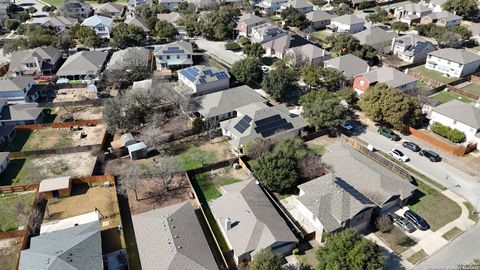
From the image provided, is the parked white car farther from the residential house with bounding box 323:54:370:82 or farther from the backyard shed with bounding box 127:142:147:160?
the backyard shed with bounding box 127:142:147:160

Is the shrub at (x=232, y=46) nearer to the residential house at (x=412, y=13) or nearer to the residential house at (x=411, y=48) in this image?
the residential house at (x=411, y=48)

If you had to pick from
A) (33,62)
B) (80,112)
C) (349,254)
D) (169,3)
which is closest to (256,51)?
(80,112)

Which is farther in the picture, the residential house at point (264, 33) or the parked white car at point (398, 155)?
the residential house at point (264, 33)

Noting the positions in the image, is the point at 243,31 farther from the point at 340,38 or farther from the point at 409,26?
the point at 409,26

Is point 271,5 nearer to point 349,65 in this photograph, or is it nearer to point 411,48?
point 411,48

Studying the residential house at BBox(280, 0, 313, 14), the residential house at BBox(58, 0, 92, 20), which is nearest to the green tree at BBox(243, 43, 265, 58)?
the residential house at BBox(280, 0, 313, 14)

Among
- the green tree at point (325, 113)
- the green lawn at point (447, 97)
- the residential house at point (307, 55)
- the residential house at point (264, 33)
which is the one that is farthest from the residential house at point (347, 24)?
the green tree at point (325, 113)
